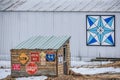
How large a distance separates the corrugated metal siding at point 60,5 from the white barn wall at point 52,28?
19.2 inches

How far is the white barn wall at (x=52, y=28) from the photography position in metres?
44.3

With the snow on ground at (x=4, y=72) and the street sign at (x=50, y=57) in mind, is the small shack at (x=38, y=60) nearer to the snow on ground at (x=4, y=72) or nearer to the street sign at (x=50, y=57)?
the street sign at (x=50, y=57)

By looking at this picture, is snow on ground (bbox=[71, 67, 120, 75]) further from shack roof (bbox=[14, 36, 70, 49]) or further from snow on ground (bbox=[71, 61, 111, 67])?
shack roof (bbox=[14, 36, 70, 49])

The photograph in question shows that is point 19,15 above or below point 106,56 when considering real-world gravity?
above

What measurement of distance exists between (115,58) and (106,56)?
34.7 inches

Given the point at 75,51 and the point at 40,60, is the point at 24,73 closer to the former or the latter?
the point at 40,60

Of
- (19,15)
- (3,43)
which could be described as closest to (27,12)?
(19,15)

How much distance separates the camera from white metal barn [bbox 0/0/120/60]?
44219 mm

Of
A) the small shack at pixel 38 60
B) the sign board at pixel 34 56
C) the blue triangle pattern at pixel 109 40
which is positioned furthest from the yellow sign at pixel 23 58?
the blue triangle pattern at pixel 109 40

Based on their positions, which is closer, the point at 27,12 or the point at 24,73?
the point at 24,73

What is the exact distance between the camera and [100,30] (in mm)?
44219

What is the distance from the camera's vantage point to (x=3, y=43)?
46.3m

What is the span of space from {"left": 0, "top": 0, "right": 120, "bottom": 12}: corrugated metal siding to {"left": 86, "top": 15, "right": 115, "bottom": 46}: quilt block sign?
83 cm

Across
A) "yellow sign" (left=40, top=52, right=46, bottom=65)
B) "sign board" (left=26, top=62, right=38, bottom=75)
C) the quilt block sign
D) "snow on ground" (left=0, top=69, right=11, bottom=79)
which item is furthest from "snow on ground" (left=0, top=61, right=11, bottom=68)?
"yellow sign" (left=40, top=52, right=46, bottom=65)
